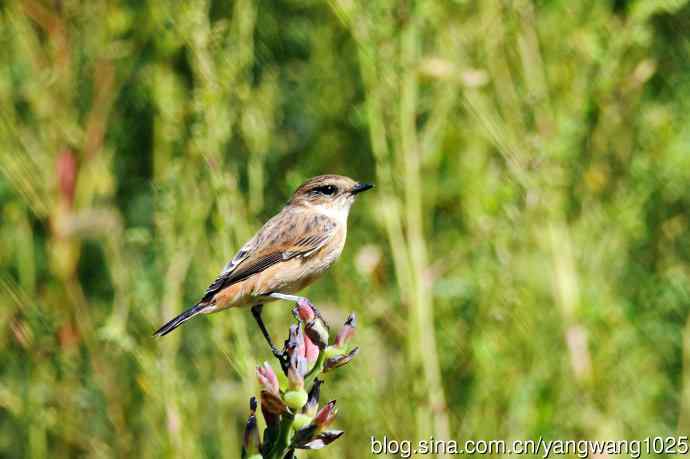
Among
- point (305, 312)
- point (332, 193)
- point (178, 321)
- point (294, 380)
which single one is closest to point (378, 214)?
point (332, 193)

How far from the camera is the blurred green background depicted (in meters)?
3.54

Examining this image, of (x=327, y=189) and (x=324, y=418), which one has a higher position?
(x=327, y=189)

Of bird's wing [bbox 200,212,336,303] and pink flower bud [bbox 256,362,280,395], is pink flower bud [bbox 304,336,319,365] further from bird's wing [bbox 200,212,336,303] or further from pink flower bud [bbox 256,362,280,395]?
bird's wing [bbox 200,212,336,303]

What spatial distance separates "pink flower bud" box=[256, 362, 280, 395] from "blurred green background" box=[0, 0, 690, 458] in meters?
1.36

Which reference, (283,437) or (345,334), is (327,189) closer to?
(345,334)

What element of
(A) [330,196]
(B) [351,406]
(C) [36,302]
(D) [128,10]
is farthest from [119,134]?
(B) [351,406]

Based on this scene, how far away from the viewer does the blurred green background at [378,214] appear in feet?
11.6

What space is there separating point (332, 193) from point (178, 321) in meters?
1.24

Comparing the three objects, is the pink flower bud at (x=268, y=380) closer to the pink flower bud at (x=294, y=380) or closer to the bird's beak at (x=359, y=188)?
the pink flower bud at (x=294, y=380)

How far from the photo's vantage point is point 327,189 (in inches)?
167

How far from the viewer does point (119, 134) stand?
209 inches

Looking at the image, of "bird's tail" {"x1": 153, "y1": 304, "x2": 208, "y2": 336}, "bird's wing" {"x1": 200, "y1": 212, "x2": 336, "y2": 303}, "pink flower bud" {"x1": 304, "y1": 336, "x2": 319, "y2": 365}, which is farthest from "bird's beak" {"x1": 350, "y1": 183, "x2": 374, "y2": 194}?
"pink flower bud" {"x1": 304, "y1": 336, "x2": 319, "y2": 365}

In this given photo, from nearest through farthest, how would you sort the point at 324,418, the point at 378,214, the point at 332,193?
the point at 324,418 → the point at 332,193 → the point at 378,214

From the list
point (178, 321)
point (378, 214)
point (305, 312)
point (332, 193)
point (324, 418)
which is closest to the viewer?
point (324, 418)
